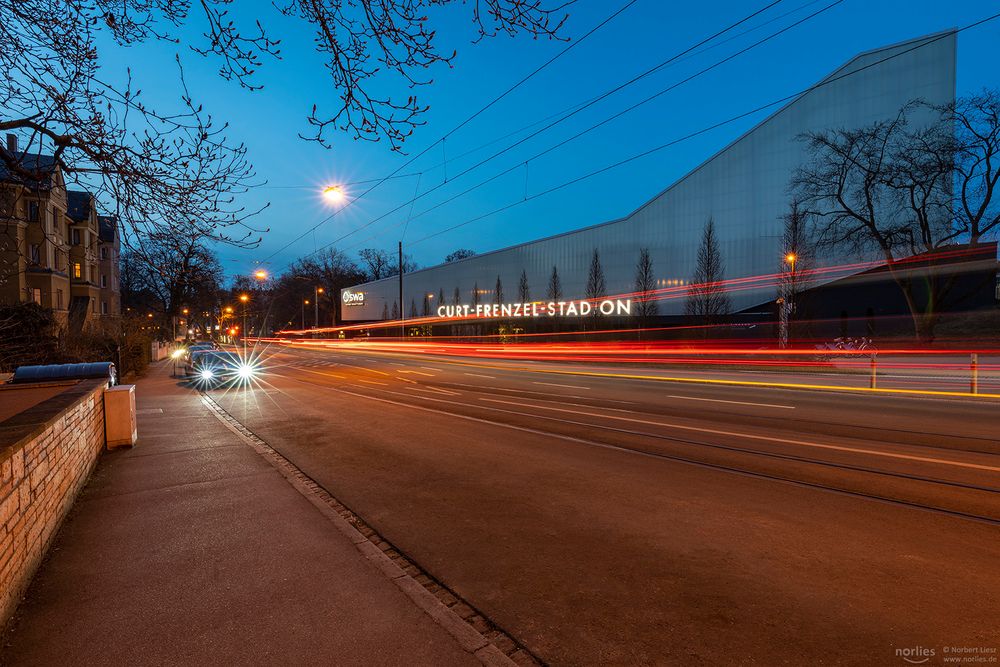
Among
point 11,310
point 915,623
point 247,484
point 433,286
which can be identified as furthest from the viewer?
point 433,286

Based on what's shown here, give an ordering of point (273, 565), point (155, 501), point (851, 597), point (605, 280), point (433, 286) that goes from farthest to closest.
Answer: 1. point (433, 286)
2. point (605, 280)
3. point (155, 501)
4. point (273, 565)
5. point (851, 597)

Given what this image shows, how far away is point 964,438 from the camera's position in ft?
27.7

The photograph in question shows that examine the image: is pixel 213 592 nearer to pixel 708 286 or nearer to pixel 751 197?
pixel 708 286

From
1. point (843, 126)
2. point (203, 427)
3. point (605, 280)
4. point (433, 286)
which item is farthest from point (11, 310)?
point (433, 286)

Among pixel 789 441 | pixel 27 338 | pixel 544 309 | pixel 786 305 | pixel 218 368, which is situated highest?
pixel 544 309

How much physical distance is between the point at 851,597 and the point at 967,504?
304 cm

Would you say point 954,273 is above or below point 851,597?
above

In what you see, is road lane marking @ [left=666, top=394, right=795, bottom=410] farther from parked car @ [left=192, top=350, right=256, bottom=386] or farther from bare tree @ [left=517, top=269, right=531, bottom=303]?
bare tree @ [left=517, top=269, right=531, bottom=303]

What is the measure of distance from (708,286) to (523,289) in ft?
56.5

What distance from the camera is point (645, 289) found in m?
34.7

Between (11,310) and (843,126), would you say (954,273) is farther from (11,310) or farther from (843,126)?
(11,310)

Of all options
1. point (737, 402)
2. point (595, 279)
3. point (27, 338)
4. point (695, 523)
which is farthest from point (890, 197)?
point (27, 338)

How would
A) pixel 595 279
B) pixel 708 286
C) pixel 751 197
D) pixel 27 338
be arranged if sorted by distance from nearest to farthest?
pixel 27 338, pixel 751 197, pixel 708 286, pixel 595 279

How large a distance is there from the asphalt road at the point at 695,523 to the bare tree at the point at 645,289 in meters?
23.4
